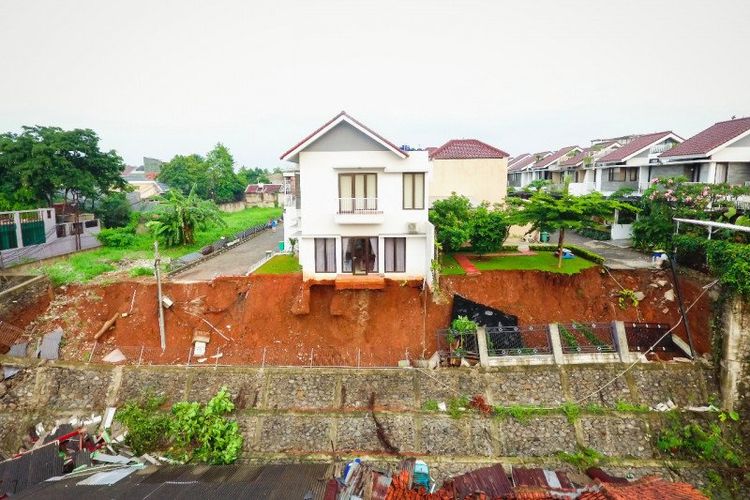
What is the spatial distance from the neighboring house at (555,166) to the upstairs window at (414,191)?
22.2 m

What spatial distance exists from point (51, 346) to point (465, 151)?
2453cm

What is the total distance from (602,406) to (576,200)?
8.65 m

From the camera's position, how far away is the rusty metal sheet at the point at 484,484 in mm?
10516

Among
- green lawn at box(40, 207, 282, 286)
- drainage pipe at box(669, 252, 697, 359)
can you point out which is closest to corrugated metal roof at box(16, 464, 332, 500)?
green lawn at box(40, 207, 282, 286)

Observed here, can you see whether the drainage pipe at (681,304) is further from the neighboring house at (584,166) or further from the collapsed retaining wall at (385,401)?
the neighboring house at (584,166)

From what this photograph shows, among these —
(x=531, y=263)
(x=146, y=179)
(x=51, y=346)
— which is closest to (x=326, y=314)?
(x=531, y=263)

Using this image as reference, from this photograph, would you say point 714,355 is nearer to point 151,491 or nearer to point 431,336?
point 431,336

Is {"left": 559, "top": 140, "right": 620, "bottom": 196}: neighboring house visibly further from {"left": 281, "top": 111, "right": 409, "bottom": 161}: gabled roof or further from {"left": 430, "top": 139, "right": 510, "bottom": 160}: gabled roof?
{"left": 281, "top": 111, "right": 409, "bottom": 161}: gabled roof

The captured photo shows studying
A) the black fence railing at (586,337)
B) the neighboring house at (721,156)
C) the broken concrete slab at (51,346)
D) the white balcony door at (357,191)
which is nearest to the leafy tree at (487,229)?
the black fence railing at (586,337)

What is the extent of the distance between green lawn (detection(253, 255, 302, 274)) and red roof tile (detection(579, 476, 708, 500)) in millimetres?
14302

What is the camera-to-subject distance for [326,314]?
61.2 ft

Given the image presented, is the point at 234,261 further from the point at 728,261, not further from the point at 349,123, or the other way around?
the point at 728,261

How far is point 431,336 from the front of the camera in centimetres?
1809

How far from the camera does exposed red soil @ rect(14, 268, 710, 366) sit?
18.0 metres
